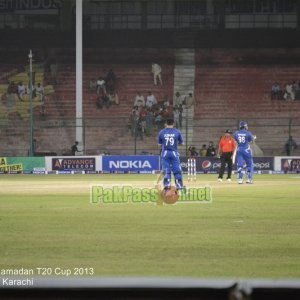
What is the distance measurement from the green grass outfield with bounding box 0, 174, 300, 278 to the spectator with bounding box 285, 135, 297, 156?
24.0m

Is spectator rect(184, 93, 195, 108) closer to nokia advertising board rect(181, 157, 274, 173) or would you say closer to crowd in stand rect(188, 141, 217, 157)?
crowd in stand rect(188, 141, 217, 157)

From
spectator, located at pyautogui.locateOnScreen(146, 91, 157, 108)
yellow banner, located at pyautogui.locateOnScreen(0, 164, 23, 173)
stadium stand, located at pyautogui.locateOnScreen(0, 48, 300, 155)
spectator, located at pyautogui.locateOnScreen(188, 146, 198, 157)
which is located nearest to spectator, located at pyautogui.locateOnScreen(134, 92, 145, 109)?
spectator, located at pyautogui.locateOnScreen(146, 91, 157, 108)

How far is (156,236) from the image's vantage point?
1463cm

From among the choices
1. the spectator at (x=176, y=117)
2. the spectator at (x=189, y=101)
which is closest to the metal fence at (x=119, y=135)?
the spectator at (x=176, y=117)

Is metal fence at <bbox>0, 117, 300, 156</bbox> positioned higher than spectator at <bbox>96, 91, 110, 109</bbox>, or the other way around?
spectator at <bbox>96, 91, 110, 109</bbox>

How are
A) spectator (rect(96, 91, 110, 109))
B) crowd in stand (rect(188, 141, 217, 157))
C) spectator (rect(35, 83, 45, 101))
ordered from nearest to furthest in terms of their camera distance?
crowd in stand (rect(188, 141, 217, 157)), spectator (rect(96, 91, 110, 109)), spectator (rect(35, 83, 45, 101))

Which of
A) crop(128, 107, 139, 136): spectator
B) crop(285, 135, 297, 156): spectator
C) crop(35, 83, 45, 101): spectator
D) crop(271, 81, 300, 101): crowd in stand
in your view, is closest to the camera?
crop(285, 135, 297, 156): spectator

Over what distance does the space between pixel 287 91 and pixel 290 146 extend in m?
7.05

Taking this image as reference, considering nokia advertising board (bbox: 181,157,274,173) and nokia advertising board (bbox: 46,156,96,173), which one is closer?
nokia advertising board (bbox: 181,157,274,173)

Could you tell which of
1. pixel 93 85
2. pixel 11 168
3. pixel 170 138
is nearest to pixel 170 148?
pixel 170 138

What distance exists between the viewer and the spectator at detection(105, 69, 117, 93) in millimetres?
54656

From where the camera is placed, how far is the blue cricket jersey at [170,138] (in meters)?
22.2

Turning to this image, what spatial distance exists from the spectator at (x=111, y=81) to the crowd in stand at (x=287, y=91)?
10.1 metres
